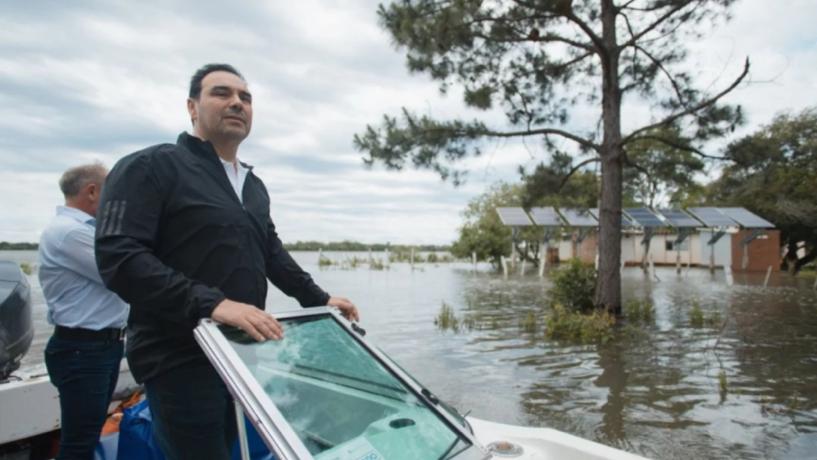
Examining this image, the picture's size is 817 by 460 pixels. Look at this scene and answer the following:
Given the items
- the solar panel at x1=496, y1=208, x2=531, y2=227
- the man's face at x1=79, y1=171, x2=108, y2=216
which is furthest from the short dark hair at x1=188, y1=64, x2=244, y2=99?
the solar panel at x1=496, y1=208, x2=531, y2=227

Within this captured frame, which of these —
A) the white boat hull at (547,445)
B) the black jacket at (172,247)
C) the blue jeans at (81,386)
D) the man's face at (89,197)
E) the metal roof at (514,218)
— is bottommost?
the white boat hull at (547,445)

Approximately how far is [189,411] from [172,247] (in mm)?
462

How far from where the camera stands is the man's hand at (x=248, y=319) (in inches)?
54.1

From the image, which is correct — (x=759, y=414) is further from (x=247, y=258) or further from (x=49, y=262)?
(x=49, y=262)

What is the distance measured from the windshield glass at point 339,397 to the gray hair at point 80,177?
1.42 meters

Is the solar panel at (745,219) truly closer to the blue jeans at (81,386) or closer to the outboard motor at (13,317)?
the outboard motor at (13,317)

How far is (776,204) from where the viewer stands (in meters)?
26.0

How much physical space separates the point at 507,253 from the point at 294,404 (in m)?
35.1

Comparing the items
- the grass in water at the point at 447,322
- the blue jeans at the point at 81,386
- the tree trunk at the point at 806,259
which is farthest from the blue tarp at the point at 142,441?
the tree trunk at the point at 806,259

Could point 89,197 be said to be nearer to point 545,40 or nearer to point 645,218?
point 545,40

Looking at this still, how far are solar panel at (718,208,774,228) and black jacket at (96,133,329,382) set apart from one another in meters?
26.5

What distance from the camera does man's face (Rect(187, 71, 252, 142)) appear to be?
1.72 m

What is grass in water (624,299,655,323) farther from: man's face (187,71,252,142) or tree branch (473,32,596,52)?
man's face (187,71,252,142)

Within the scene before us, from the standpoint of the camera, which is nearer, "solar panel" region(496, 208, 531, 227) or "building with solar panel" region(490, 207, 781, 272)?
"solar panel" region(496, 208, 531, 227)
